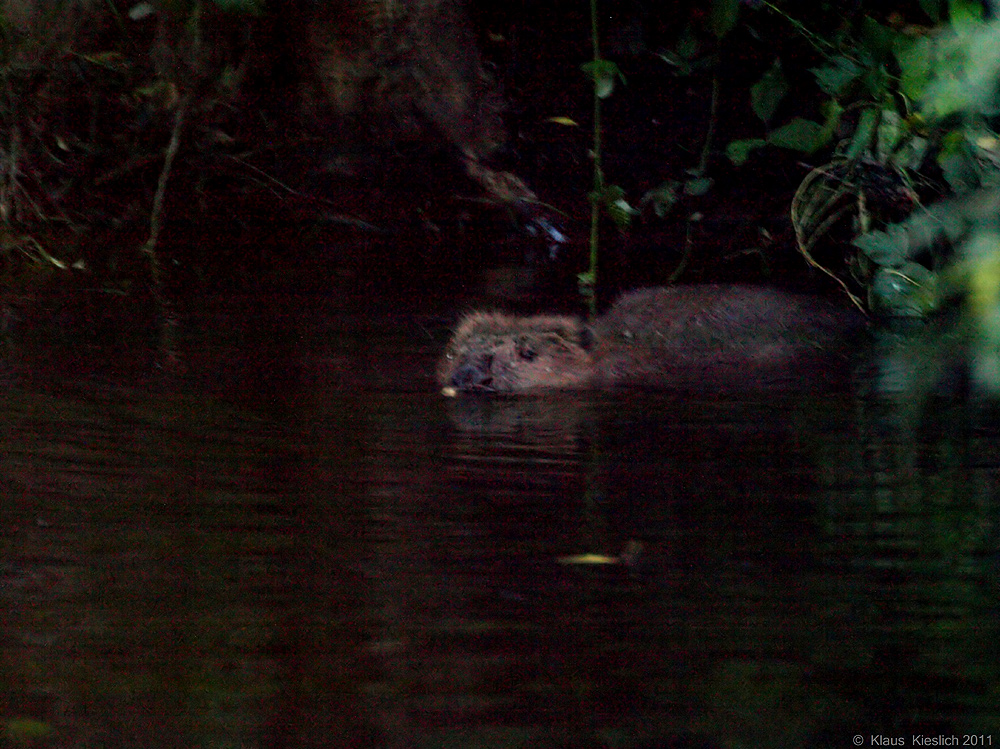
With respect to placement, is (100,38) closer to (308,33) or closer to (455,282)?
(308,33)

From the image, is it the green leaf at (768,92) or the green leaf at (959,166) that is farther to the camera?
the green leaf at (768,92)

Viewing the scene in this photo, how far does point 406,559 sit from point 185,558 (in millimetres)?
522

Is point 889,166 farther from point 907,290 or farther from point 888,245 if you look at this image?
point 907,290

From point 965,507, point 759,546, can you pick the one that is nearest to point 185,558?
point 759,546

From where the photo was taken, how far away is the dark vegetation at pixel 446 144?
273 inches

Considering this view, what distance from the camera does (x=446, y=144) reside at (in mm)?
8453

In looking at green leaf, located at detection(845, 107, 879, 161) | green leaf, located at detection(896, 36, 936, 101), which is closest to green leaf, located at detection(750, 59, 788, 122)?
green leaf, located at detection(845, 107, 879, 161)

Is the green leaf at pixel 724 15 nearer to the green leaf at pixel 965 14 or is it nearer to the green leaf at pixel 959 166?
the green leaf at pixel 959 166

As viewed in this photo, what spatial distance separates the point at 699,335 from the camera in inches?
229

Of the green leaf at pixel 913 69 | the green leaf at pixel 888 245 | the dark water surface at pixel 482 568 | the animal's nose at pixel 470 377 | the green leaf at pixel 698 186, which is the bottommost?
the dark water surface at pixel 482 568

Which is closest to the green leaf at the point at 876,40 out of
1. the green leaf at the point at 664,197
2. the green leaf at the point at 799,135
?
the green leaf at the point at 799,135

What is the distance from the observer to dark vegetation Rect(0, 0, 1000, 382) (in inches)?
273

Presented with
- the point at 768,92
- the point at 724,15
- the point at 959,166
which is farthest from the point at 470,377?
the point at 768,92

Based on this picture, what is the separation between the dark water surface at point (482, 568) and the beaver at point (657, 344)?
0.38 meters
